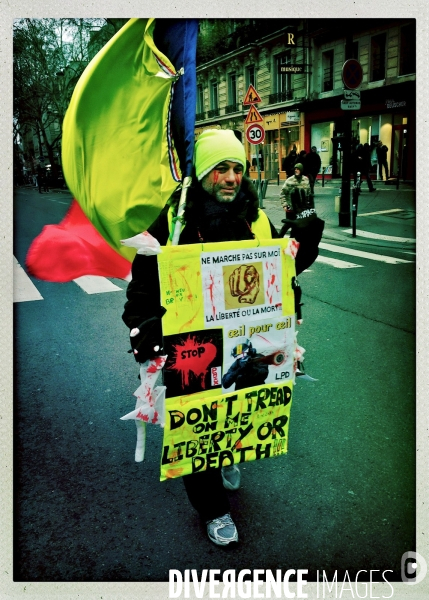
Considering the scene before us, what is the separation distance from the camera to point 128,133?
2160mm

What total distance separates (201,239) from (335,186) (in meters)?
8.24

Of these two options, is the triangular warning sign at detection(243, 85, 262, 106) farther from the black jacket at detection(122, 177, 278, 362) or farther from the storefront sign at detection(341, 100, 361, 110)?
the storefront sign at detection(341, 100, 361, 110)

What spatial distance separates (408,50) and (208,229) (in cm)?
121

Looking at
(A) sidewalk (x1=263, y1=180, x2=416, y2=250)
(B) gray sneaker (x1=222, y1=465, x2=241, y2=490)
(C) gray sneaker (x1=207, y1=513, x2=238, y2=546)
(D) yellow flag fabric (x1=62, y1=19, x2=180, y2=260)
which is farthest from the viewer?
(A) sidewalk (x1=263, y1=180, x2=416, y2=250)

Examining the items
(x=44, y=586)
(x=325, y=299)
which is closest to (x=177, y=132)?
(x=44, y=586)

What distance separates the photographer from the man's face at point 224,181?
2.20 meters

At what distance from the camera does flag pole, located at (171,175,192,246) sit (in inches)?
85.4

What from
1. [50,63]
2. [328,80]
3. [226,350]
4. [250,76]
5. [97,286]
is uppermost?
[328,80]

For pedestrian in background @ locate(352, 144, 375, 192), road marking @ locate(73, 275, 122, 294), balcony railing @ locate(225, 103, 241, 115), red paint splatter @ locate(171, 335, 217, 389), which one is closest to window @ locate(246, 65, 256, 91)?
balcony railing @ locate(225, 103, 241, 115)

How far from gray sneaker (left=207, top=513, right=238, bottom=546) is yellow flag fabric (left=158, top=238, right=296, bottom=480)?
288 millimetres

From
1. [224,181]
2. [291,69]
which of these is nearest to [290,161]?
[291,69]

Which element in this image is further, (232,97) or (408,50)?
(232,97)

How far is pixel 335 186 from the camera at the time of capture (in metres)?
9.87

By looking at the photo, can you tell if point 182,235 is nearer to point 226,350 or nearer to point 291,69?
point 226,350
